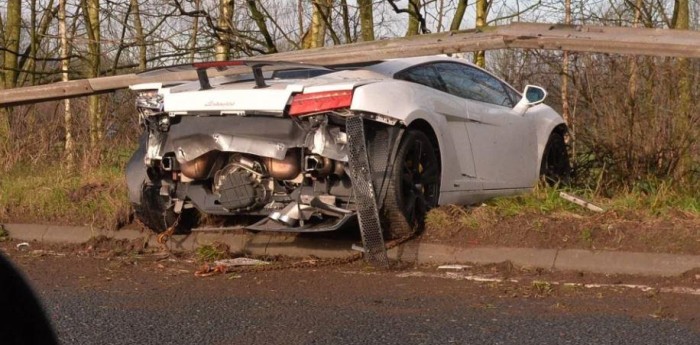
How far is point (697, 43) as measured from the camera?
772cm

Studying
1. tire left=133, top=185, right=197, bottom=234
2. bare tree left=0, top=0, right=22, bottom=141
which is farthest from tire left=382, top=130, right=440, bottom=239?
bare tree left=0, top=0, right=22, bottom=141

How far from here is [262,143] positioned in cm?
768

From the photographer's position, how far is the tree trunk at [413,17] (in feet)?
51.4

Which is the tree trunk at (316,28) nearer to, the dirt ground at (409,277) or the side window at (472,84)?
the side window at (472,84)

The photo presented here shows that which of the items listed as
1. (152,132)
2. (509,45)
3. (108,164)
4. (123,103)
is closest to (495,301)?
(509,45)

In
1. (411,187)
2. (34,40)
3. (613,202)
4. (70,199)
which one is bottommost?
(613,202)

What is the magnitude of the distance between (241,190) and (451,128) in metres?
1.98

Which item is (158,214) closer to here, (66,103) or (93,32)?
(66,103)

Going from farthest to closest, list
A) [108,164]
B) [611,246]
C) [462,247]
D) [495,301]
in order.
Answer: [108,164], [462,247], [611,246], [495,301]

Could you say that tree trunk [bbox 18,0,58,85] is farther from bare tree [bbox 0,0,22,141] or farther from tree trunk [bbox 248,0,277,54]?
tree trunk [bbox 248,0,277,54]

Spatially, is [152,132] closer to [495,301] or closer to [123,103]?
[495,301]

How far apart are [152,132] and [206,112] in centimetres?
66

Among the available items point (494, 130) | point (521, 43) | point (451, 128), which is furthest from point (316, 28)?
point (521, 43)

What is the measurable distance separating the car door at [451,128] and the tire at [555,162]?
55.7 inches
